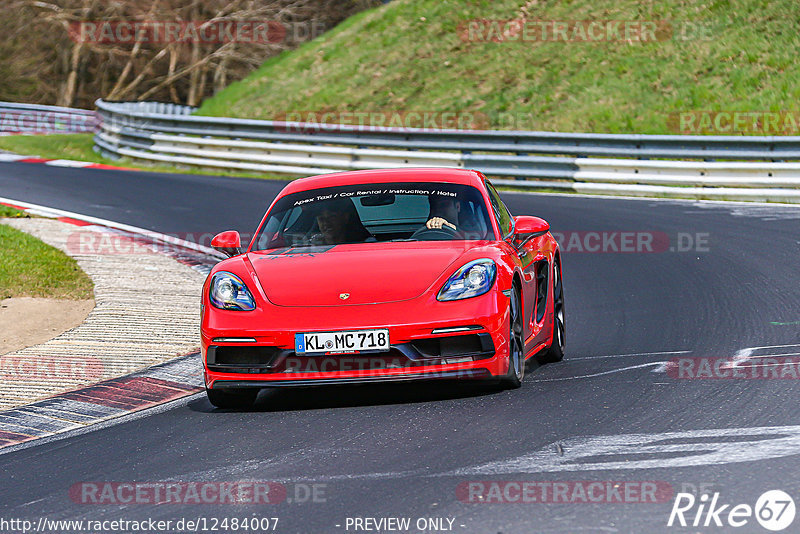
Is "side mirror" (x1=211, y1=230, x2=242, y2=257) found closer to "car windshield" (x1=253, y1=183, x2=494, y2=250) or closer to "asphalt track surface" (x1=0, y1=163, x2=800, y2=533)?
"car windshield" (x1=253, y1=183, x2=494, y2=250)

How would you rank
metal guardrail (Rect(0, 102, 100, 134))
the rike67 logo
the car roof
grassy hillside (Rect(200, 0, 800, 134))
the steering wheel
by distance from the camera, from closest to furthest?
the rike67 logo → the steering wheel → the car roof → grassy hillside (Rect(200, 0, 800, 134)) → metal guardrail (Rect(0, 102, 100, 134))

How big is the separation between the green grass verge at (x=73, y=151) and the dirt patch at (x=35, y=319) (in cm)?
1265

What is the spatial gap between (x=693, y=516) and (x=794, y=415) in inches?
70.9

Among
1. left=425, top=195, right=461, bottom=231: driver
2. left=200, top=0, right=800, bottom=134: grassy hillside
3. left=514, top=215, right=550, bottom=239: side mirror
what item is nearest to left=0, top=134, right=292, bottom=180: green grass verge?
left=200, top=0, right=800, bottom=134: grassy hillside

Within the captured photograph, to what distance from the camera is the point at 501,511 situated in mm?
4508

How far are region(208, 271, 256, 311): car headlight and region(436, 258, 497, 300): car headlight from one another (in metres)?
1.10

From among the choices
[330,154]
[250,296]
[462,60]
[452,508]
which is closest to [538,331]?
[250,296]

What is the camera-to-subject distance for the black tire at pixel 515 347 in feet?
22.0

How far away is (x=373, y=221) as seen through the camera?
316 inches

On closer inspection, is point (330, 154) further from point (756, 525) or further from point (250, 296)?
point (756, 525)

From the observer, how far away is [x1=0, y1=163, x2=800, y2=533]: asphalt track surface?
15.4 ft

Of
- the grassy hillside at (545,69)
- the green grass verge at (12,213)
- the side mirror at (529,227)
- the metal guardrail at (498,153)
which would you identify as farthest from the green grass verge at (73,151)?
the side mirror at (529,227)

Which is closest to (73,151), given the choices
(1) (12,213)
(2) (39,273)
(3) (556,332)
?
(1) (12,213)

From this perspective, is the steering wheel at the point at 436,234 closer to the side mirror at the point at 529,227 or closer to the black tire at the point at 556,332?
the side mirror at the point at 529,227
